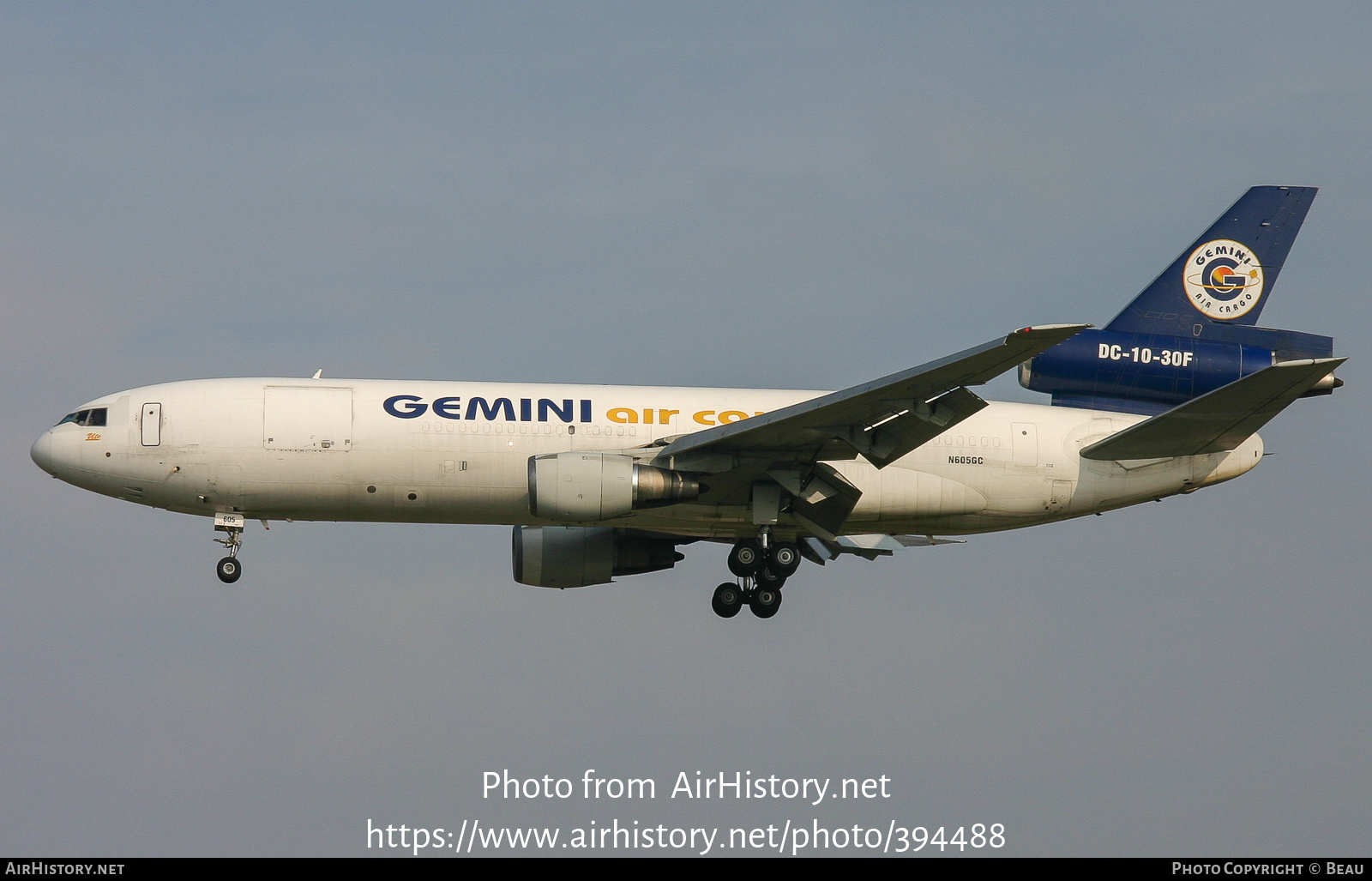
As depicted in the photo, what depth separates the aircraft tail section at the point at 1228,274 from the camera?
34.0 meters

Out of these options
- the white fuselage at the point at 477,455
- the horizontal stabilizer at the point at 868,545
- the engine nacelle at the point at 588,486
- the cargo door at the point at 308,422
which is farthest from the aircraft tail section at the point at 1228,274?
the cargo door at the point at 308,422

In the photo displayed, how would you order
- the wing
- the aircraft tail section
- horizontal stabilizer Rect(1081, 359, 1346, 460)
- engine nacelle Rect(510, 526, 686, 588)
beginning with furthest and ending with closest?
engine nacelle Rect(510, 526, 686, 588) < the aircraft tail section < horizontal stabilizer Rect(1081, 359, 1346, 460) < the wing

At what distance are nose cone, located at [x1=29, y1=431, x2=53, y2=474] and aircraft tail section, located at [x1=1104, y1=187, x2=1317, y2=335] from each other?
75.8 ft

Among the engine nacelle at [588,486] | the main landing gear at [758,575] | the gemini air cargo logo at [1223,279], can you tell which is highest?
the gemini air cargo logo at [1223,279]

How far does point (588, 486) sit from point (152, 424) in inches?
379

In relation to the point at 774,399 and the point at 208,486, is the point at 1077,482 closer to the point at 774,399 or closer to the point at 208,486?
the point at 774,399

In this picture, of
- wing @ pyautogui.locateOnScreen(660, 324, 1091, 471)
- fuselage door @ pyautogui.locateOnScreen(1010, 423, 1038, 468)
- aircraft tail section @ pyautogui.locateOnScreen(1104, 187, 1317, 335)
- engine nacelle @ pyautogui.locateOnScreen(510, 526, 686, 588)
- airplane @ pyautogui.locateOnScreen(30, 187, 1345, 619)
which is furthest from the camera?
engine nacelle @ pyautogui.locateOnScreen(510, 526, 686, 588)

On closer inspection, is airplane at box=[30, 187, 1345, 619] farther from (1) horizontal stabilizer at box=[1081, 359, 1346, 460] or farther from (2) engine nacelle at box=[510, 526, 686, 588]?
(2) engine nacelle at box=[510, 526, 686, 588]

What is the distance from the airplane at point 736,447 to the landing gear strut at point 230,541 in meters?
0.04

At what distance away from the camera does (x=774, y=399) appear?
110 ft

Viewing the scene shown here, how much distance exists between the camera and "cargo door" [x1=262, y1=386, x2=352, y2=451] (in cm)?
3128

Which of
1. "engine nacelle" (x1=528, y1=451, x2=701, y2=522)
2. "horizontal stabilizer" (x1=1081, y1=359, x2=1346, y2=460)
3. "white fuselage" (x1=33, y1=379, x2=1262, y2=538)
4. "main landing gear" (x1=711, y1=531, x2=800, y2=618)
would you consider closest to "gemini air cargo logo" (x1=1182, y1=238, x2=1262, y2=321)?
"white fuselage" (x1=33, y1=379, x2=1262, y2=538)

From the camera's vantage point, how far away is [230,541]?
106ft

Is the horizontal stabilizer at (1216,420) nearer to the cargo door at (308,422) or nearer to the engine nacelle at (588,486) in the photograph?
the engine nacelle at (588,486)
